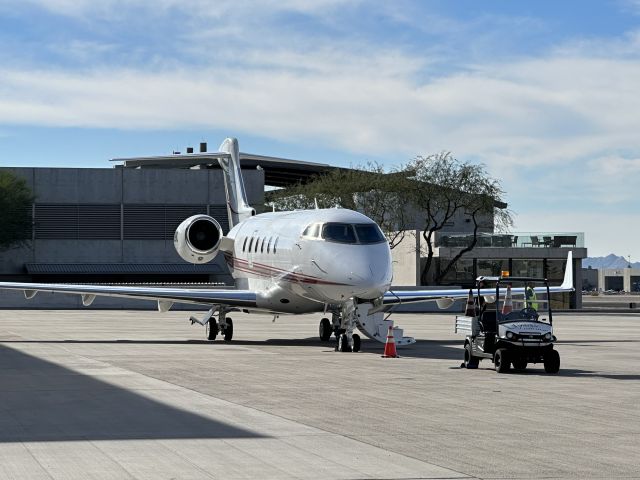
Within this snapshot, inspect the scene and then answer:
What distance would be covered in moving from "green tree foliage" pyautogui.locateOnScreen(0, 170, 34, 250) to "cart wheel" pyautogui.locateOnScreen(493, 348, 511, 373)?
58694 mm

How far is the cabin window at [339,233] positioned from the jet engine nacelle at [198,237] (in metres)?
7.93

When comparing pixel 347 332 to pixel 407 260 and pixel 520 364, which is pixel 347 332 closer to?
pixel 520 364

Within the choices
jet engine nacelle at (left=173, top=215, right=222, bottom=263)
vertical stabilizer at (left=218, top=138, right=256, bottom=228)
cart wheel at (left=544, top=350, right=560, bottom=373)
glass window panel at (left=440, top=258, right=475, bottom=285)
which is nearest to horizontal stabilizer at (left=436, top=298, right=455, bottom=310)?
jet engine nacelle at (left=173, top=215, right=222, bottom=263)

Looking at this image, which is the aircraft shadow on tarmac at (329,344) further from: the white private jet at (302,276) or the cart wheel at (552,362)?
the cart wheel at (552,362)

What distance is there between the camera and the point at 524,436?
43.6 feet

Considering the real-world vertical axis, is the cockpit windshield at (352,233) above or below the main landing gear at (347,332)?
above

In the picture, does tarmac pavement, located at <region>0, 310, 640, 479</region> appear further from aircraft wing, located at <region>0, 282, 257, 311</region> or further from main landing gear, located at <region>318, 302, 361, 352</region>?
aircraft wing, located at <region>0, 282, 257, 311</region>

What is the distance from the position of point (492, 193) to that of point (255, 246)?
43.0 m

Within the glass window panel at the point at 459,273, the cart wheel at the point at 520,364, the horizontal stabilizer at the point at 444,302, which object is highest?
the glass window panel at the point at 459,273

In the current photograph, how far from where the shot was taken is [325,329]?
3284 centimetres

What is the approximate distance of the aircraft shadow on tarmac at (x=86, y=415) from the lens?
13133mm

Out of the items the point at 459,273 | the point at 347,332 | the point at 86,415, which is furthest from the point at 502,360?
the point at 459,273

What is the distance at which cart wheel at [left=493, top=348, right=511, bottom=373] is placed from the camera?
21984mm


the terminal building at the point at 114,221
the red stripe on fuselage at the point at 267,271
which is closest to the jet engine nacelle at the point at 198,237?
the red stripe on fuselage at the point at 267,271
